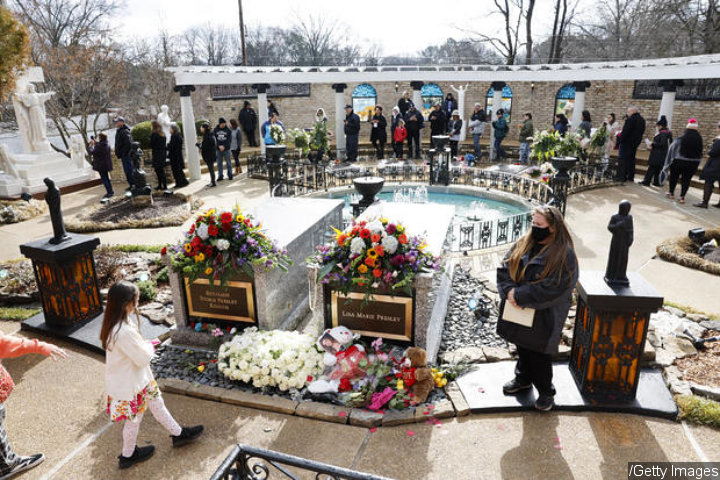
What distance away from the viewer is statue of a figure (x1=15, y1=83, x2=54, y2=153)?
41.4 feet

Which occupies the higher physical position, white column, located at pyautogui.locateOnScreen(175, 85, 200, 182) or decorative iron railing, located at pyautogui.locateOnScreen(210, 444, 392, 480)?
white column, located at pyautogui.locateOnScreen(175, 85, 200, 182)

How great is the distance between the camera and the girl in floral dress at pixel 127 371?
3.26m

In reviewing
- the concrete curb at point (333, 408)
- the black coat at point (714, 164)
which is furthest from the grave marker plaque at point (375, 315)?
the black coat at point (714, 164)

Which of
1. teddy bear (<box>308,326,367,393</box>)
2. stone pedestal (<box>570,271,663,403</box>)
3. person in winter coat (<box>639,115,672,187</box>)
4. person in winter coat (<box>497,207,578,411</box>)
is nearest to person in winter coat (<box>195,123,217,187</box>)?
teddy bear (<box>308,326,367,393</box>)

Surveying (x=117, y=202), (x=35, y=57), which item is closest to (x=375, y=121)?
(x=117, y=202)

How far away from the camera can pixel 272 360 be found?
15.0 feet

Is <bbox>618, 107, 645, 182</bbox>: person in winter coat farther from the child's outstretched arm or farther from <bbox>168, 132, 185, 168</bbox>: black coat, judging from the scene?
the child's outstretched arm

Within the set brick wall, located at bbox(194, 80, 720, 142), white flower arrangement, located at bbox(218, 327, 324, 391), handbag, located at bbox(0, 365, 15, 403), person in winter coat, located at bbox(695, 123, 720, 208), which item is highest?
brick wall, located at bbox(194, 80, 720, 142)

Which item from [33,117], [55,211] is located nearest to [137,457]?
[55,211]

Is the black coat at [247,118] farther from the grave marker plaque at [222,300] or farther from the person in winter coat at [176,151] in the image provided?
the grave marker plaque at [222,300]

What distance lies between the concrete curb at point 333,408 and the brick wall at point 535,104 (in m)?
17.3

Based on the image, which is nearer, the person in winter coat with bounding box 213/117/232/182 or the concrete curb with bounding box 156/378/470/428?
the concrete curb with bounding box 156/378/470/428

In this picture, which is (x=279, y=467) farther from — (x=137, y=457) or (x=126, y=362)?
(x=137, y=457)

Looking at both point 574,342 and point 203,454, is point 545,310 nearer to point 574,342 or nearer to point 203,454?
point 574,342
